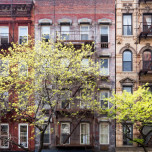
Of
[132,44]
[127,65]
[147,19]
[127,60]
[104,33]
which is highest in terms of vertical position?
[147,19]

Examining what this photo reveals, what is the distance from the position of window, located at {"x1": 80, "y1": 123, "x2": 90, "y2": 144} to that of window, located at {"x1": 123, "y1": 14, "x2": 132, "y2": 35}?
9.24m

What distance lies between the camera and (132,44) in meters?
25.2

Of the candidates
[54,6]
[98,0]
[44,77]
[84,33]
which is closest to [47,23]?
Answer: [54,6]

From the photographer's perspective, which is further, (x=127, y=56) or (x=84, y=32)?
(x=84, y=32)

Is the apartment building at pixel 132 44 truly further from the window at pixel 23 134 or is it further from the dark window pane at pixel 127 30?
the window at pixel 23 134

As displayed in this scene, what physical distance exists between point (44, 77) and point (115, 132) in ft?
30.9

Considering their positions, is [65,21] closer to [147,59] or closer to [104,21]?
[104,21]

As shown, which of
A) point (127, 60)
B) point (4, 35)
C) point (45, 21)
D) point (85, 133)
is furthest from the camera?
point (4, 35)

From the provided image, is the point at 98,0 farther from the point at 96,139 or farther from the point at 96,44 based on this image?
the point at 96,139

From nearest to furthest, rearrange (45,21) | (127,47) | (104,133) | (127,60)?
(104,133), (127,47), (127,60), (45,21)

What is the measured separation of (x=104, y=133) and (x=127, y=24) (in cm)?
1022

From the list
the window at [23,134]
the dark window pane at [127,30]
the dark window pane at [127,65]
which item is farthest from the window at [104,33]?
the window at [23,134]

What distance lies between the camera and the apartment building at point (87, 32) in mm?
24203

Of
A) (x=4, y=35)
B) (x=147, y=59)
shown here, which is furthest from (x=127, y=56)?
(x=4, y=35)
